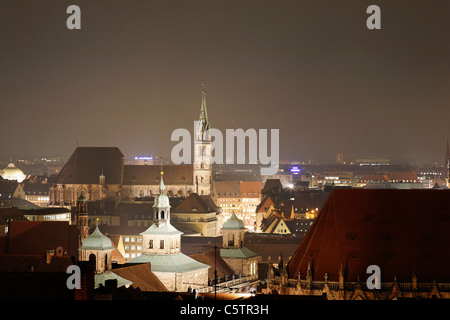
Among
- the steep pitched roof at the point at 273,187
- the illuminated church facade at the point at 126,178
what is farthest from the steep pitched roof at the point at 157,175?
the steep pitched roof at the point at 273,187

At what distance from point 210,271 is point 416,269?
33.8 m

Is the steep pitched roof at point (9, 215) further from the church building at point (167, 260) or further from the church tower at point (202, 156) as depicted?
the church tower at point (202, 156)

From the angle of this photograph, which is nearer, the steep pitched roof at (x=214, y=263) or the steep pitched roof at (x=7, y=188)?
the steep pitched roof at (x=214, y=263)

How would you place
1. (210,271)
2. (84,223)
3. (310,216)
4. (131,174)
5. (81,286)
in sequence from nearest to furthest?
1. (81,286)
2. (210,271)
3. (84,223)
4. (310,216)
5. (131,174)

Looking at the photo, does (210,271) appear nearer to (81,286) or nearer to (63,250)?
(63,250)

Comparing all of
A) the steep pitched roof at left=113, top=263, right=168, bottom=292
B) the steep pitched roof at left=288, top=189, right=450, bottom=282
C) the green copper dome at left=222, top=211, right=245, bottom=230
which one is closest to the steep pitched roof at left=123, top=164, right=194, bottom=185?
the green copper dome at left=222, top=211, right=245, bottom=230

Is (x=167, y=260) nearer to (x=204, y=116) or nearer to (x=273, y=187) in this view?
(x=204, y=116)

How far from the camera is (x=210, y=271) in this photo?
3398 inches

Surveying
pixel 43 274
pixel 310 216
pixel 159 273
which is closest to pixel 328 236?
pixel 43 274

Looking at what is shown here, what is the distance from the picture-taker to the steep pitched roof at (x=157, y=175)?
17000cm

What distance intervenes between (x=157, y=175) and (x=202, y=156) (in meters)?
8.16

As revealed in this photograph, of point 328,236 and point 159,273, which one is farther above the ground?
point 328,236

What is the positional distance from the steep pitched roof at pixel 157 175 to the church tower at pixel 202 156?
1407mm

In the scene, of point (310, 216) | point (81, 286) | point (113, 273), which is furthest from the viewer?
point (310, 216)
